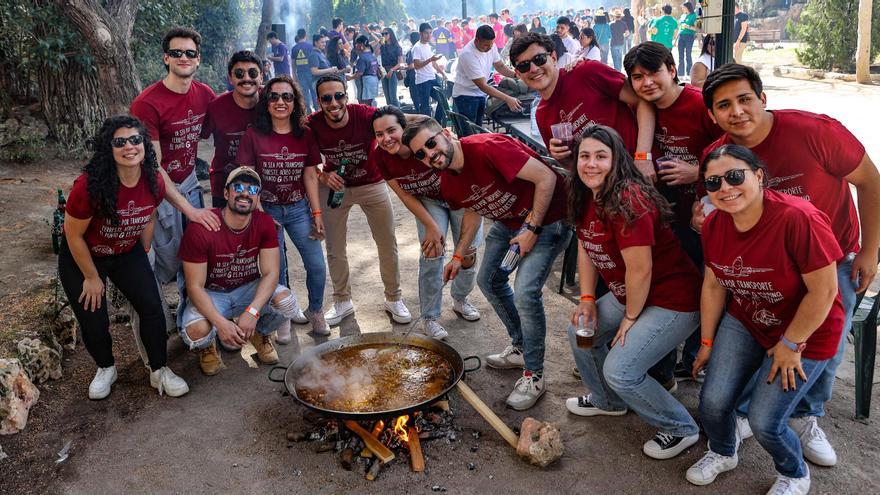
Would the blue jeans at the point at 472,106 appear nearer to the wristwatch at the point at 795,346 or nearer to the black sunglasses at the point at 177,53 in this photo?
the black sunglasses at the point at 177,53

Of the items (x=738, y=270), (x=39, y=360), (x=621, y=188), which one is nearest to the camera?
(x=738, y=270)

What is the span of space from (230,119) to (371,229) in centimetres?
140

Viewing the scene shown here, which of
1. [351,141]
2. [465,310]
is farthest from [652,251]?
[351,141]

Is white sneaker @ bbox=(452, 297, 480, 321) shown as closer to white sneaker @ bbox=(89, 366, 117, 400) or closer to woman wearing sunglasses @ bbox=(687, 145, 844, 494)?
woman wearing sunglasses @ bbox=(687, 145, 844, 494)

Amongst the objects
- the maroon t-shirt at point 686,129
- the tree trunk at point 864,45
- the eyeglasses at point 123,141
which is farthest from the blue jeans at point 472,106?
the tree trunk at point 864,45

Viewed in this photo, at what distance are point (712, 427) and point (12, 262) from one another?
601 cm

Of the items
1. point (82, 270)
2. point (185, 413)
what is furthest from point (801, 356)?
point (82, 270)

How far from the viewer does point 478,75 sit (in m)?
9.20

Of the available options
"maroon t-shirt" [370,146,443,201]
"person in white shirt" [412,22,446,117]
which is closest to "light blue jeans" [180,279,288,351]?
"maroon t-shirt" [370,146,443,201]

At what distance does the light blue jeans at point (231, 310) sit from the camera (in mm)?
4715

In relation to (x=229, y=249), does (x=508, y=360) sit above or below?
below

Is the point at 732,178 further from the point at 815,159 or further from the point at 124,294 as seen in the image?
the point at 124,294

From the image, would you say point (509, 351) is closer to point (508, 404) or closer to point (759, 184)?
point (508, 404)

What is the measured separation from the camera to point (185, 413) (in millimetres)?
4516
